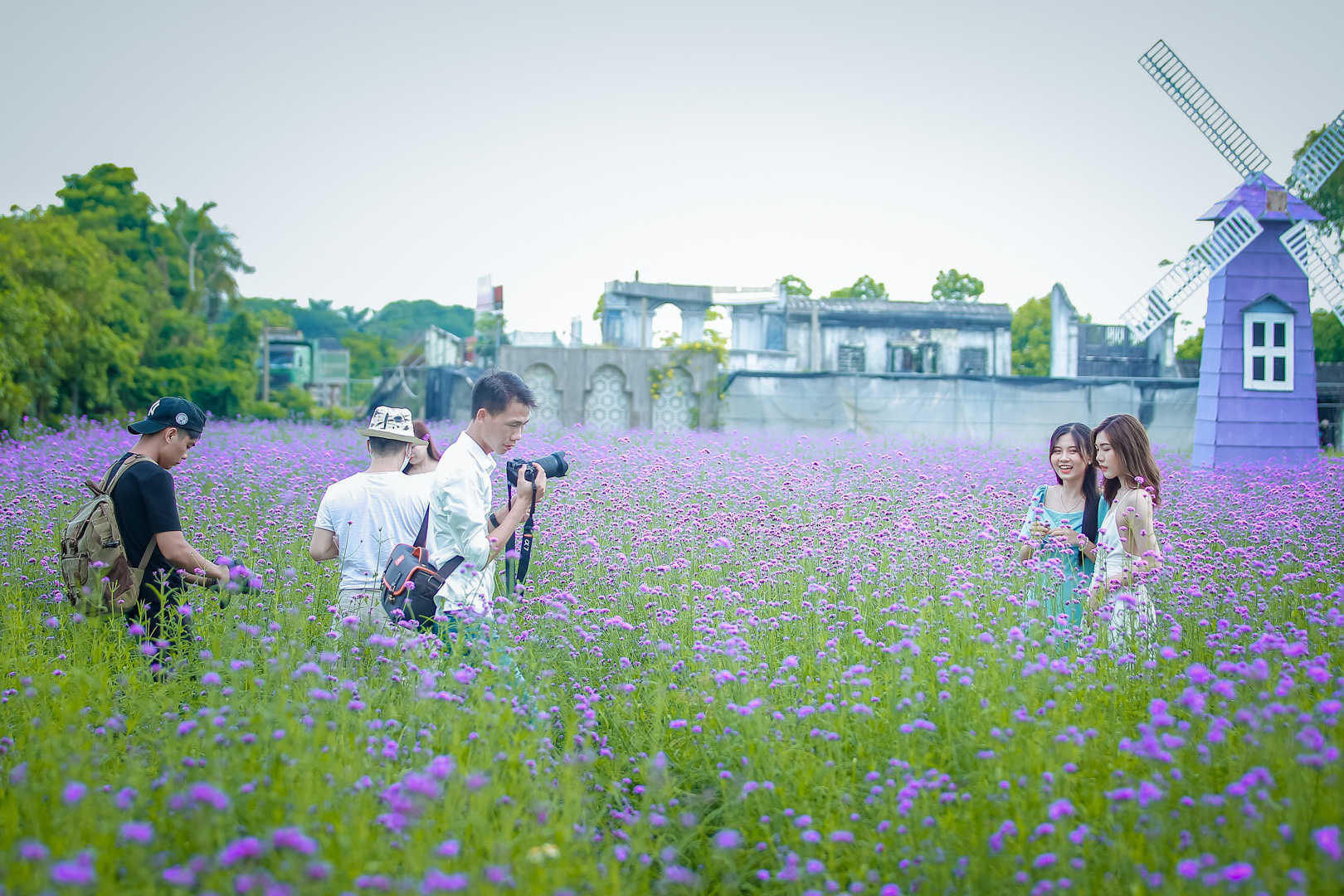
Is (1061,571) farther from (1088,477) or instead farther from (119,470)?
(119,470)

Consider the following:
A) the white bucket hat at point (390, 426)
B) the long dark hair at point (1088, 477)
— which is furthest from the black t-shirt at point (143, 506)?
the long dark hair at point (1088, 477)

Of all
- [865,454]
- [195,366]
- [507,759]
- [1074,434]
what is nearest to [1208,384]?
[865,454]

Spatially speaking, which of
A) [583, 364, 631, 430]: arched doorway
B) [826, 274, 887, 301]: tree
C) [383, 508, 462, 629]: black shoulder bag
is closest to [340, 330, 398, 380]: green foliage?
[826, 274, 887, 301]: tree

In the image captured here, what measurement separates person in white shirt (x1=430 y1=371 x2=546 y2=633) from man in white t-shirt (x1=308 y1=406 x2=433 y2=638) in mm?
296

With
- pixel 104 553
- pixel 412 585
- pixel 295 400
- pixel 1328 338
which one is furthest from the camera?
pixel 295 400

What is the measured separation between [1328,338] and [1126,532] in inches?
1398

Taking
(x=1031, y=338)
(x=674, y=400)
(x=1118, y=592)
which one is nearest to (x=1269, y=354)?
(x=674, y=400)


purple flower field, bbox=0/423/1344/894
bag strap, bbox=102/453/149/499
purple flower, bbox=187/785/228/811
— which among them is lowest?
purple flower field, bbox=0/423/1344/894

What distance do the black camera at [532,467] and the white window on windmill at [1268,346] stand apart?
551 inches

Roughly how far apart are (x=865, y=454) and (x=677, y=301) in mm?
20680

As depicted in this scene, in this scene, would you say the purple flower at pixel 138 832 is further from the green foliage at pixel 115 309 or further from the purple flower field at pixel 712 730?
the green foliage at pixel 115 309

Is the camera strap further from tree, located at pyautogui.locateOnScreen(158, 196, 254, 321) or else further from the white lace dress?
tree, located at pyautogui.locateOnScreen(158, 196, 254, 321)

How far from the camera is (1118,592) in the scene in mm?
3889

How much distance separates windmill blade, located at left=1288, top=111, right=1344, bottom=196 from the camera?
59.7ft
